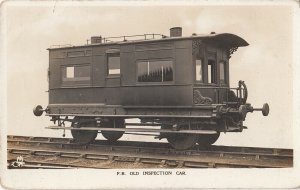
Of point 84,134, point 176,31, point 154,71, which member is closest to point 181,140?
point 154,71

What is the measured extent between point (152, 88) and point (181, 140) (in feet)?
5.54

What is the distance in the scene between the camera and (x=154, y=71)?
1204cm

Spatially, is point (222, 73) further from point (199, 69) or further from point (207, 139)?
point (207, 139)

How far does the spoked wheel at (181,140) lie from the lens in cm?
1188

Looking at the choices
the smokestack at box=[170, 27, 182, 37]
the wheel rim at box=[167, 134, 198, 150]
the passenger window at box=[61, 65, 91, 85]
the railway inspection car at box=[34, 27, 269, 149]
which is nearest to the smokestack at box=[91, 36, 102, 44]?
the railway inspection car at box=[34, 27, 269, 149]

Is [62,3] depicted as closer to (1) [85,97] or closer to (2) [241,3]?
(1) [85,97]

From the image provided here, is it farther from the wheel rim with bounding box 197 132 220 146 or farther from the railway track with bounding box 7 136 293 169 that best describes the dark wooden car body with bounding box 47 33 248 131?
the wheel rim with bounding box 197 132 220 146

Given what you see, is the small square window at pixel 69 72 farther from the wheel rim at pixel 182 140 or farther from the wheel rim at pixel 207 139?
the wheel rim at pixel 207 139

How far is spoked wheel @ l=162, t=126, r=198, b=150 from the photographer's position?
11.9 meters

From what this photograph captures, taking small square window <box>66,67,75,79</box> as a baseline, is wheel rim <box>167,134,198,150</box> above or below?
below

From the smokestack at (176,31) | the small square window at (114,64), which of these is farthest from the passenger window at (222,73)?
the small square window at (114,64)

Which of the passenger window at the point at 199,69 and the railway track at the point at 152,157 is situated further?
the passenger window at the point at 199,69

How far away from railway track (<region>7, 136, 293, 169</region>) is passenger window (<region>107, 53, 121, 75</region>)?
2.25 meters

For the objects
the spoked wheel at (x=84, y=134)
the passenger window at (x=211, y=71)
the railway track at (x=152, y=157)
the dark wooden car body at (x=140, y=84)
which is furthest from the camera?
the spoked wheel at (x=84, y=134)
